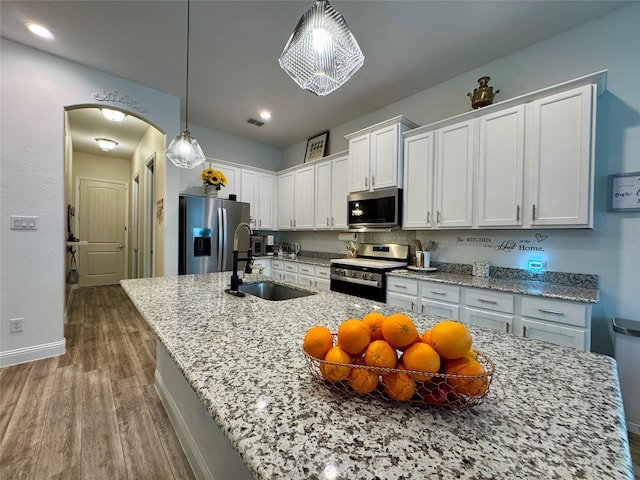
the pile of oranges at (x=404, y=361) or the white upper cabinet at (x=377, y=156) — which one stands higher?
the white upper cabinet at (x=377, y=156)

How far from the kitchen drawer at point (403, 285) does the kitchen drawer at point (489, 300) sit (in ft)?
1.47

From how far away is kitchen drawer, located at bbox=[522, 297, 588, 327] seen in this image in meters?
1.72

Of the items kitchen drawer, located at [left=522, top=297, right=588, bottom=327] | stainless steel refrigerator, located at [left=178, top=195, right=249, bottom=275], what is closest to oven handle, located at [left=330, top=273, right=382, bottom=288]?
kitchen drawer, located at [left=522, top=297, right=588, bottom=327]

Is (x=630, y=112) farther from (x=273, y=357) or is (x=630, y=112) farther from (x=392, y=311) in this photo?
(x=273, y=357)

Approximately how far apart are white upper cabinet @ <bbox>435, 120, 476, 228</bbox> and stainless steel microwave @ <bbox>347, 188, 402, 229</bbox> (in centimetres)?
42

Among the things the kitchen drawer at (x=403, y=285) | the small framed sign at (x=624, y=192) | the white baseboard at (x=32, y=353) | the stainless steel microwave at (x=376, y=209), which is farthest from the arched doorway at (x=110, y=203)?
the small framed sign at (x=624, y=192)

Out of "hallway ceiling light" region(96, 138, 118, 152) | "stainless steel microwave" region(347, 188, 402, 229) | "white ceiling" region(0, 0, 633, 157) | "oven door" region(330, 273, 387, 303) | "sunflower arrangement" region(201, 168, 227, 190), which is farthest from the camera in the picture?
"hallway ceiling light" region(96, 138, 118, 152)

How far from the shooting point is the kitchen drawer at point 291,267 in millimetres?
3959

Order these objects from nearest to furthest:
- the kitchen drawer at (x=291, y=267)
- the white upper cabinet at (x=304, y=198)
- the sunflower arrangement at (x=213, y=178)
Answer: the sunflower arrangement at (x=213, y=178), the kitchen drawer at (x=291, y=267), the white upper cabinet at (x=304, y=198)

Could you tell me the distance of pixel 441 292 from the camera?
2336 mm

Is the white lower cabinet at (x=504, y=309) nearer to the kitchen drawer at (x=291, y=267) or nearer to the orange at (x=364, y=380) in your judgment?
the orange at (x=364, y=380)

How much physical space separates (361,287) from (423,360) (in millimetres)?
2401

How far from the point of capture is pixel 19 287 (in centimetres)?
249

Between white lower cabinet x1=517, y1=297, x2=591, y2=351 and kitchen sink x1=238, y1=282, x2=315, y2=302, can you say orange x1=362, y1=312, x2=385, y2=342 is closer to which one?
kitchen sink x1=238, y1=282, x2=315, y2=302
